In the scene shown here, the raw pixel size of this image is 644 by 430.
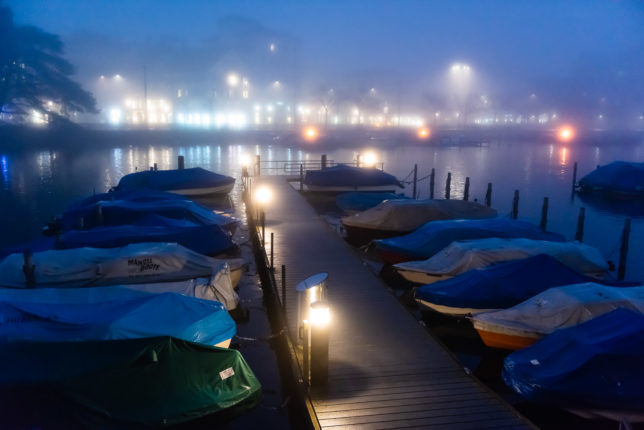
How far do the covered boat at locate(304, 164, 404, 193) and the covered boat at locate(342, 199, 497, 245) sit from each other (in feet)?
39.4

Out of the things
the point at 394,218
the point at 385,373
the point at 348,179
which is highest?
the point at 348,179

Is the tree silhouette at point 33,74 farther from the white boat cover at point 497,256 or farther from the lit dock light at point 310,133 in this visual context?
the white boat cover at point 497,256

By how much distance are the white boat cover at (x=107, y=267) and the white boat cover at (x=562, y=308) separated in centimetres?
881

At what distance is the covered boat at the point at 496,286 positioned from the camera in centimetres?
1554

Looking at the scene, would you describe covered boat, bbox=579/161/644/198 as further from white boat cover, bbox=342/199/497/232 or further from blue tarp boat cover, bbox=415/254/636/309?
blue tarp boat cover, bbox=415/254/636/309

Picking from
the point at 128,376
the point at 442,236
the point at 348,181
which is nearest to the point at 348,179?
the point at 348,181

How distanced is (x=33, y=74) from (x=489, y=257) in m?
91.3

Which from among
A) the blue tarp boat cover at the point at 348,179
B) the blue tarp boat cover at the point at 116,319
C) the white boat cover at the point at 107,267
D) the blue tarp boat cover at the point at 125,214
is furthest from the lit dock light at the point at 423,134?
the blue tarp boat cover at the point at 116,319

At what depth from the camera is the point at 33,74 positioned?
8706cm

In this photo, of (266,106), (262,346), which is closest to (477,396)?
(262,346)

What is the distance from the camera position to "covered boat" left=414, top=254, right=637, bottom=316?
51.0 feet

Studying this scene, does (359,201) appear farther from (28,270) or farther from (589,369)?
(589,369)

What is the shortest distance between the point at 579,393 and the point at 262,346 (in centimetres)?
923

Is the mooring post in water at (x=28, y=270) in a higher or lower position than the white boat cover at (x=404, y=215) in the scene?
lower
